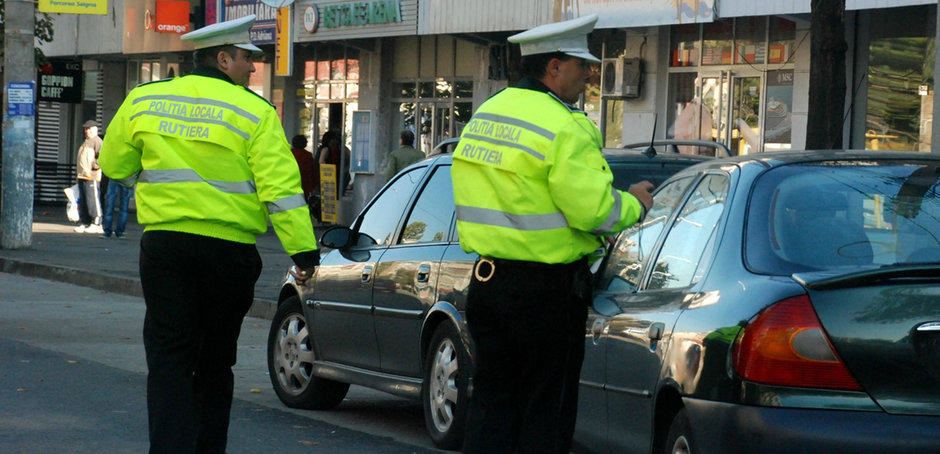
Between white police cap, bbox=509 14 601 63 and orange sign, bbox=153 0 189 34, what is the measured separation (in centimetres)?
2542

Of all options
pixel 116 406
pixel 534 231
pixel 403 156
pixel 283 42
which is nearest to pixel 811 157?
pixel 534 231

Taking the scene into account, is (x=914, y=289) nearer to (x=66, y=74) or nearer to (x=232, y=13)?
(x=232, y=13)

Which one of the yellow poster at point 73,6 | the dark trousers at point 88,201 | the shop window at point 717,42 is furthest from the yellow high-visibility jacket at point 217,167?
the dark trousers at point 88,201

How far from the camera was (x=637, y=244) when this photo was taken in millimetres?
5781

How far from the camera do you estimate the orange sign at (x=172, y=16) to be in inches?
1155

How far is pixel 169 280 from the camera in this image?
5.46 metres

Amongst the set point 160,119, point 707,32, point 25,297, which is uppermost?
point 707,32

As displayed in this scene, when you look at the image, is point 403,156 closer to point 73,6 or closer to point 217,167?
point 73,6

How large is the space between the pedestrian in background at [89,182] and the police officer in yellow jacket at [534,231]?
1969cm

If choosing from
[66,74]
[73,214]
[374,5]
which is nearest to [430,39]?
[374,5]

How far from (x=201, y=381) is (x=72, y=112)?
116ft

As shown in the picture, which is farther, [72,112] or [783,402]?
[72,112]

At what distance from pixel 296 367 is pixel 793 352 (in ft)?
15.3

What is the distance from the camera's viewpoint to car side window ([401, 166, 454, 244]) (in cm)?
763
